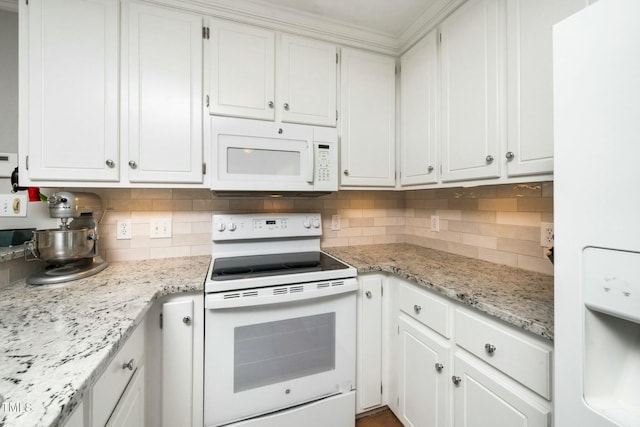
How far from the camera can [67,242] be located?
47.3 inches

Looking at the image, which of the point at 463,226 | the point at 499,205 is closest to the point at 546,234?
the point at 499,205

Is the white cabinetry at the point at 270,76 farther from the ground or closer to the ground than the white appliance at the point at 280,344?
farther from the ground

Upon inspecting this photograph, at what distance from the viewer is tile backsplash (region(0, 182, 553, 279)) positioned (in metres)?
1.37

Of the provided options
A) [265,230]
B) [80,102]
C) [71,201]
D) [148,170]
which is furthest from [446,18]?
[71,201]

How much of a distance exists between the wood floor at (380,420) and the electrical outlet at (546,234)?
50.4 inches

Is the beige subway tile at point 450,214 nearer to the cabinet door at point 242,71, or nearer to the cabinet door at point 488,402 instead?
the cabinet door at point 488,402

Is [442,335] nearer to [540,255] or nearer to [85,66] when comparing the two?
[540,255]

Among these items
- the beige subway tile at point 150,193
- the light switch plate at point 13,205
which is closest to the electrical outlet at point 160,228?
the beige subway tile at point 150,193

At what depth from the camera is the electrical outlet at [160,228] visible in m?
1.64

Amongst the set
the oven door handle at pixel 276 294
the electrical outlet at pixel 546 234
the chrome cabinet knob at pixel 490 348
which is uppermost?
the electrical outlet at pixel 546 234

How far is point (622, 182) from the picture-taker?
1.73 feet

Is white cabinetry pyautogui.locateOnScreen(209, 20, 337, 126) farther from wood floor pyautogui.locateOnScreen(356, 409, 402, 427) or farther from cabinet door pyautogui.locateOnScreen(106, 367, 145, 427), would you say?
wood floor pyautogui.locateOnScreen(356, 409, 402, 427)

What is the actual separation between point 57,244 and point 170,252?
556mm

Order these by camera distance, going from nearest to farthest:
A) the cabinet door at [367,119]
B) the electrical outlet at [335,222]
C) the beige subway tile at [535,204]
Answer: the beige subway tile at [535,204] → the cabinet door at [367,119] → the electrical outlet at [335,222]
